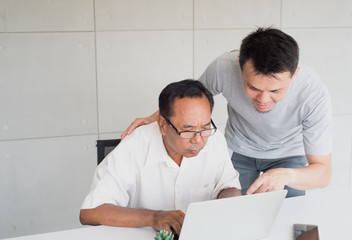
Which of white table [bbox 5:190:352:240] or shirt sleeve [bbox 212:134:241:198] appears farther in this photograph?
shirt sleeve [bbox 212:134:241:198]

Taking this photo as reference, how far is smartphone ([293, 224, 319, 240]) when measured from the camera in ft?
5.24

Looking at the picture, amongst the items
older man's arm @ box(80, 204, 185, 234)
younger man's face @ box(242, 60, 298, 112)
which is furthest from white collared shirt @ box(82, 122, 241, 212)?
younger man's face @ box(242, 60, 298, 112)

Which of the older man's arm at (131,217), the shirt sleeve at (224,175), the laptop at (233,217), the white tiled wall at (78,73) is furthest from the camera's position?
the white tiled wall at (78,73)

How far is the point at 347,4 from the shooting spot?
144 inches

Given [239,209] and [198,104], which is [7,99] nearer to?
[198,104]

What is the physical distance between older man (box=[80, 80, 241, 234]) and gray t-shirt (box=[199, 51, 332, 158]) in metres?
0.34

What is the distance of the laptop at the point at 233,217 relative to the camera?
4.52 feet

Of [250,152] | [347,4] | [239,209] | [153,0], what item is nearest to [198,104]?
[239,209]

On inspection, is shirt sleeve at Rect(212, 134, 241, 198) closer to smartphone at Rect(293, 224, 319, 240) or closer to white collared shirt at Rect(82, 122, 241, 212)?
white collared shirt at Rect(82, 122, 241, 212)

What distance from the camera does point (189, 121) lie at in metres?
1.72

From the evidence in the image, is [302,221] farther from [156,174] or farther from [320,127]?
[156,174]

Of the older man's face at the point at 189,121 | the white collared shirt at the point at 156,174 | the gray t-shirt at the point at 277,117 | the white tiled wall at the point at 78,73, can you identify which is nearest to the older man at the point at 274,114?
the gray t-shirt at the point at 277,117

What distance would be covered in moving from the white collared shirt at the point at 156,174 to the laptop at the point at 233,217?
390mm

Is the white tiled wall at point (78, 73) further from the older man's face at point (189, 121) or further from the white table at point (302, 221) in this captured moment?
the white table at point (302, 221)
